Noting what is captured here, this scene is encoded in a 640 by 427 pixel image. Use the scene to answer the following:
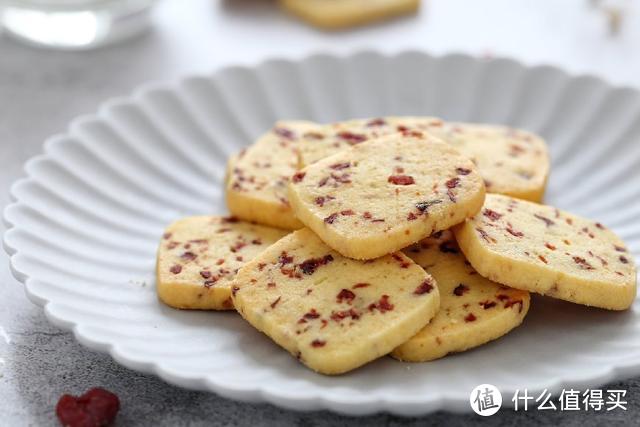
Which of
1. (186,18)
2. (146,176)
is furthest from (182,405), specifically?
(186,18)

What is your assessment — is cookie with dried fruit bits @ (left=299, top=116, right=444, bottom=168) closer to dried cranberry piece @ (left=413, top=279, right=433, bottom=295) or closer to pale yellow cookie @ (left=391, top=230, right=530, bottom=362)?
pale yellow cookie @ (left=391, top=230, right=530, bottom=362)

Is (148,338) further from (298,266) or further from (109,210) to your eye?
(109,210)

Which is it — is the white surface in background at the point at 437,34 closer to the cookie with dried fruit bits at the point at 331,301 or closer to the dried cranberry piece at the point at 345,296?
the cookie with dried fruit bits at the point at 331,301

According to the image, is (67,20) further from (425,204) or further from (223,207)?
(425,204)

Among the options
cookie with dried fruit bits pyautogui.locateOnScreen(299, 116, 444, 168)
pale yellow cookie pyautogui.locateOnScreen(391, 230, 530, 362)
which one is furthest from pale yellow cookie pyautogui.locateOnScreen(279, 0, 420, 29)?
pale yellow cookie pyautogui.locateOnScreen(391, 230, 530, 362)

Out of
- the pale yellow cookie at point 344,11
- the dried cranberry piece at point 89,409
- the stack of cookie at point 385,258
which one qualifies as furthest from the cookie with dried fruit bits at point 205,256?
the pale yellow cookie at point 344,11
